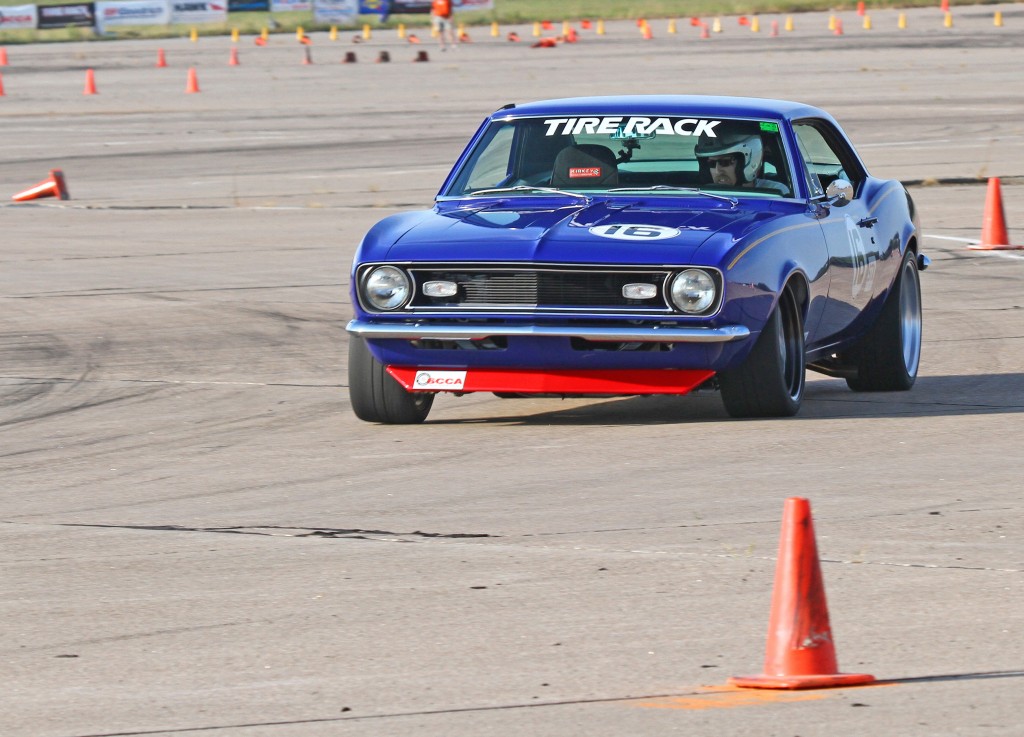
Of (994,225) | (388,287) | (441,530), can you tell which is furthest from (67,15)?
(441,530)

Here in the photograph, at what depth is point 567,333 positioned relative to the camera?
28.6 ft

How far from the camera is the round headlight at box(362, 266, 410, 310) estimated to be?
9055 mm

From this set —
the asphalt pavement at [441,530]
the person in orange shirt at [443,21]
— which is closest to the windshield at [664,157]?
the asphalt pavement at [441,530]

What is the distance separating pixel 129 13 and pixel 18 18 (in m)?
5.86

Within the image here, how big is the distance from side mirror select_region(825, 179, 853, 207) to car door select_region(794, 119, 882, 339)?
1.8 inches

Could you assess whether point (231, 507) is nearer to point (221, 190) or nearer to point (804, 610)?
point (804, 610)

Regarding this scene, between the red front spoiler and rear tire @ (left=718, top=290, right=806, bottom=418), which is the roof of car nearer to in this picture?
rear tire @ (left=718, top=290, right=806, bottom=418)

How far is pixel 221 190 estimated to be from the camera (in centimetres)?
2403

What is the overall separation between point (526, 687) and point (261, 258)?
12.5 m

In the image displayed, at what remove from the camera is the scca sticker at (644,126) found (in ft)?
32.6

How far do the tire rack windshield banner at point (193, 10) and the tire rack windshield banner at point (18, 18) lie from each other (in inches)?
218

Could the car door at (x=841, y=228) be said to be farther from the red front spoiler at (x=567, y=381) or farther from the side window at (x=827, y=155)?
the red front spoiler at (x=567, y=381)

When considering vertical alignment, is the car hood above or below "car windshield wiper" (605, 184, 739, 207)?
below

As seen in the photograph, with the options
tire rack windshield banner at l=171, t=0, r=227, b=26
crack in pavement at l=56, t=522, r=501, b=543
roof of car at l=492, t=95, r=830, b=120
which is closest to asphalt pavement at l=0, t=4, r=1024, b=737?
crack in pavement at l=56, t=522, r=501, b=543
